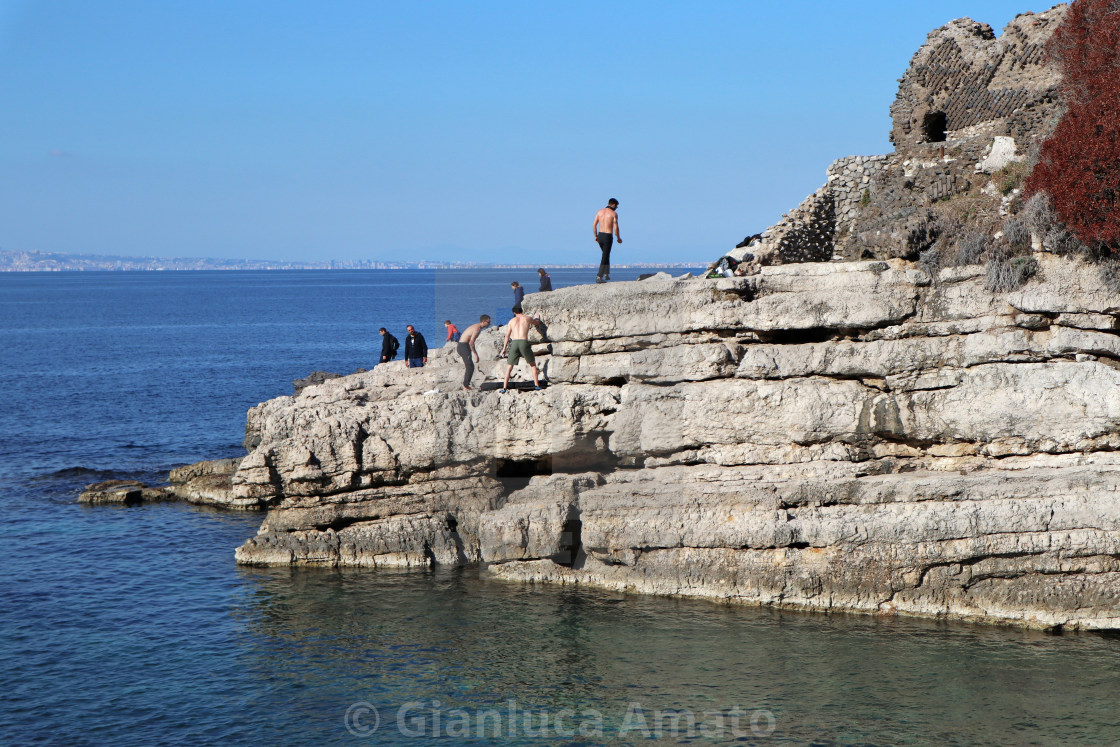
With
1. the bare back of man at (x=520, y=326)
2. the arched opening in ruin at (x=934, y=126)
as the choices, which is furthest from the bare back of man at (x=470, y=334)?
the arched opening in ruin at (x=934, y=126)

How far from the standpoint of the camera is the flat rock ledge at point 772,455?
19125mm

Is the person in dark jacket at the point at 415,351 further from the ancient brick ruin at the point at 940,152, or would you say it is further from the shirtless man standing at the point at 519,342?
the ancient brick ruin at the point at 940,152

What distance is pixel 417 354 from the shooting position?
32.6 meters

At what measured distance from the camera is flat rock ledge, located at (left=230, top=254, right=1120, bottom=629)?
1912 centimetres

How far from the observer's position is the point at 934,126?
27469mm

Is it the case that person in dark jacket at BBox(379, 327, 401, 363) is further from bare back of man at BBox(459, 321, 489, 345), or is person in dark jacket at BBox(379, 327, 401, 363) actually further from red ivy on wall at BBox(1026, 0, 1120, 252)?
red ivy on wall at BBox(1026, 0, 1120, 252)

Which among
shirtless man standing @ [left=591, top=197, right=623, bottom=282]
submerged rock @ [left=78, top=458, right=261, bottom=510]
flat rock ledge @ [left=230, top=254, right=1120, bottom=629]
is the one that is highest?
shirtless man standing @ [left=591, top=197, right=623, bottom=282]

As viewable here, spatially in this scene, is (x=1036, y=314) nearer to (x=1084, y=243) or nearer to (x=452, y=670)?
(x=1084, y=243)

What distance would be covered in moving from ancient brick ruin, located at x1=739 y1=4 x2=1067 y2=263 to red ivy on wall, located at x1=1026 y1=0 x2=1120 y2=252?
178 centimetres

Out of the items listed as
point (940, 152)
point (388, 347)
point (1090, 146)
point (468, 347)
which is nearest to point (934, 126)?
point (940, 152)

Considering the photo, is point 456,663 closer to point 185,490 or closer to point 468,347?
point 468,347

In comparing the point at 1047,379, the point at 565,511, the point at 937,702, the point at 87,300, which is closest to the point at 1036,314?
the point at 1047,379

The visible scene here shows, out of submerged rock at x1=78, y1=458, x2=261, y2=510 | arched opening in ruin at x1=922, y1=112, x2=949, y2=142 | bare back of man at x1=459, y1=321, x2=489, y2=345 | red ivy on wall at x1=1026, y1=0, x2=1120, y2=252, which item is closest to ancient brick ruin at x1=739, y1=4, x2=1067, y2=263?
arched opening in ruin at x1=922, y1=112, x2=949, y2=142

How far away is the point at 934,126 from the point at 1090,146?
8.45 meters
